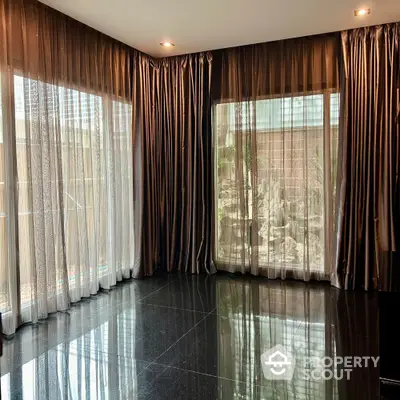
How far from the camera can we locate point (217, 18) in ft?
11.3

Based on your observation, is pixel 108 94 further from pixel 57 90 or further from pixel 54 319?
pixel 54 319

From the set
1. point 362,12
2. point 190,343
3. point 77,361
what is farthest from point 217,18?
point 77,361

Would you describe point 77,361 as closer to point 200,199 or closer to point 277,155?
point 200,199

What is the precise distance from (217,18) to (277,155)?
160cm

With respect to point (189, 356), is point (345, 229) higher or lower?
higher

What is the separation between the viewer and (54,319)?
3.24 meters

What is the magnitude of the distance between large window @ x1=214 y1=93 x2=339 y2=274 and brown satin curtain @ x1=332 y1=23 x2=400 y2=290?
0.73 feet

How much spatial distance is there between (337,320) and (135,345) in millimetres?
1671

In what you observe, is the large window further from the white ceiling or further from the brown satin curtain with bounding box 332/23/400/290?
the white ceiling

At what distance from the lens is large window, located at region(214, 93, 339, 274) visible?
411cm

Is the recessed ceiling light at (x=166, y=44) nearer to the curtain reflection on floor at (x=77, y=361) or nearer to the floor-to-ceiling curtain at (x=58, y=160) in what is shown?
the floor-to-ceiling curtain at (x=58, y=160)

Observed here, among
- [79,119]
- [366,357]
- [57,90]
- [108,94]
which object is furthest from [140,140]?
[366,357]

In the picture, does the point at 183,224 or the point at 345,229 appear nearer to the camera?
the point at 345,229

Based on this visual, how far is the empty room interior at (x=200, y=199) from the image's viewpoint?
2.49m
